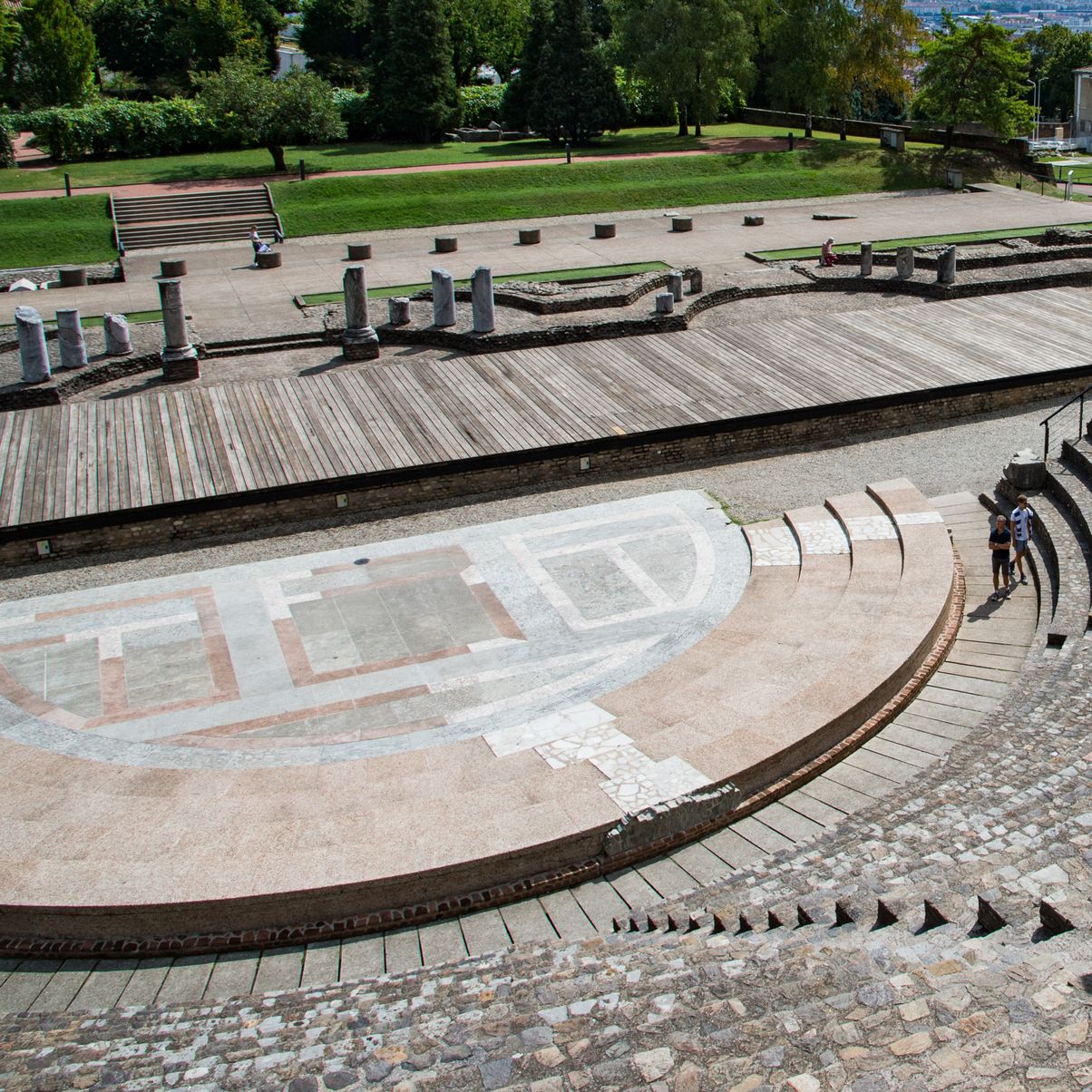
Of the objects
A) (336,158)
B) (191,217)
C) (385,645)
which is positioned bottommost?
(385,645)

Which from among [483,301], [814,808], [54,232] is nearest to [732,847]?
[814,808]

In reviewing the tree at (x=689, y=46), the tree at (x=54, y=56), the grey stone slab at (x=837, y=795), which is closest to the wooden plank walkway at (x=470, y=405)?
the grey stone slab at (x=837, y=795)

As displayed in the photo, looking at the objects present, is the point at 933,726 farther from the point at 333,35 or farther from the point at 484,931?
the point at 333,35

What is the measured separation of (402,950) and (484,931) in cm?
70

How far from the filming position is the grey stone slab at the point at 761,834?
11125 millimetres

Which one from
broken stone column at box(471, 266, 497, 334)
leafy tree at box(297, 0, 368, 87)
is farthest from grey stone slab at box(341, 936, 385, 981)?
leafy tree at box(297, 0, 368, 87)

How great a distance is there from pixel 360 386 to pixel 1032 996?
17262mm

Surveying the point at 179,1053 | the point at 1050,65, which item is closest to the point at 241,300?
the point at 179,1053

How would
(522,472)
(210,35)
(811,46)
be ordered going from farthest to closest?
(210,35)
(811,46)
(522,472)

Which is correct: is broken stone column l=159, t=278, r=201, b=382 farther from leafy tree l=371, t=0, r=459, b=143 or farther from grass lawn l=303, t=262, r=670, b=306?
leafy tree l=371, t=0, r=459, b=143

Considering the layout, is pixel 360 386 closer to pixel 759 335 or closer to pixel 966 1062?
pixel 759 335

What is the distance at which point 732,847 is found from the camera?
36.6 feet

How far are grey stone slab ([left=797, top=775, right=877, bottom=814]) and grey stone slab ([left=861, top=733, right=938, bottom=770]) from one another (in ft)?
2.44

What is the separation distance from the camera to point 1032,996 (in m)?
6.84
